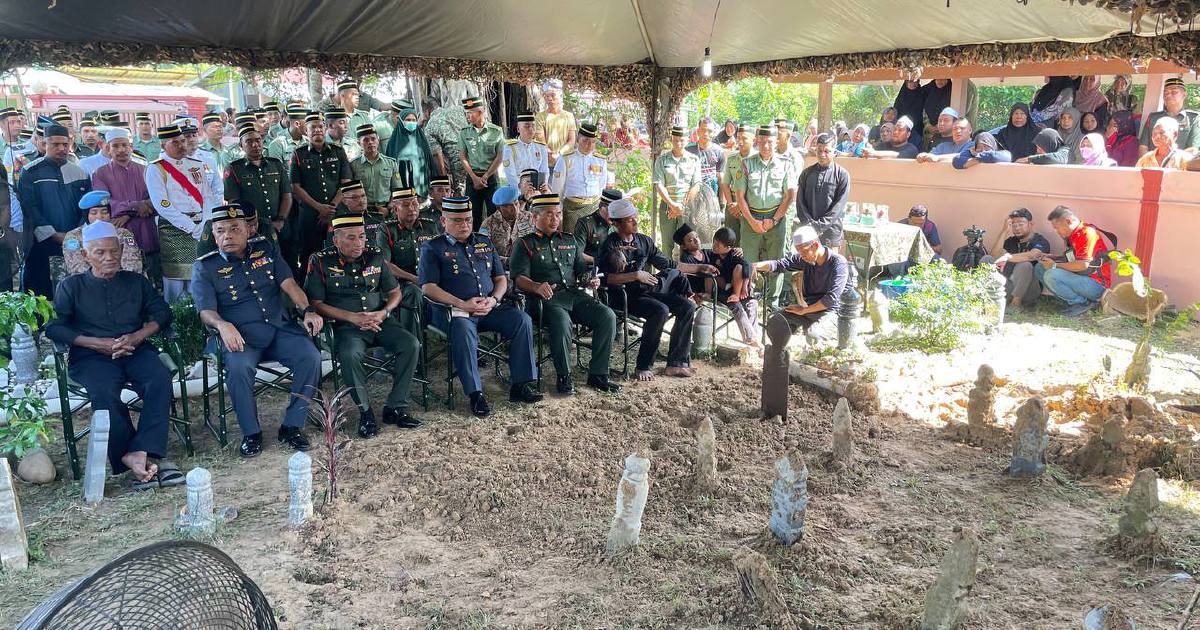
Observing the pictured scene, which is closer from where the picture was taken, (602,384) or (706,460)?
(706,460)

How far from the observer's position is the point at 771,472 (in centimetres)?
495

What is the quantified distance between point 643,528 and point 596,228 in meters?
3.37

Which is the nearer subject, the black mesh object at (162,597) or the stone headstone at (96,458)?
the black mesh object at (162,597)

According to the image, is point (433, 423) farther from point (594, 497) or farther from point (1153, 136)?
point (1153, 136)

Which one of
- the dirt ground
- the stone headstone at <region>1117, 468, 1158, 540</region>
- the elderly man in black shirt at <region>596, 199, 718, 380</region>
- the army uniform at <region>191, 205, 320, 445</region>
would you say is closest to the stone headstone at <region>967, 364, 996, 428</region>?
the dirt ground

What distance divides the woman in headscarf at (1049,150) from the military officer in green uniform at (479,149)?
6.03 meters

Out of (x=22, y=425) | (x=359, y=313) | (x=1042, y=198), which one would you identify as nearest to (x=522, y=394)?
(x=359, y=313)

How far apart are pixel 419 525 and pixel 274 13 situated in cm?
408

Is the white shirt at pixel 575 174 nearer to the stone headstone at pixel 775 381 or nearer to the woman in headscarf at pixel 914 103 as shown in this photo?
the stone headstone at pixel 775 381

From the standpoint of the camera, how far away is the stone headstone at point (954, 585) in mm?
3154

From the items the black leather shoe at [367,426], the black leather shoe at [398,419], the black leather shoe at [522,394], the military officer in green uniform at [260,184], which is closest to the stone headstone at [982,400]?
the black leather shoe at [522,394]

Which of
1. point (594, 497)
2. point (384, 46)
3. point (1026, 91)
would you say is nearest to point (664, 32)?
point (384, 46)

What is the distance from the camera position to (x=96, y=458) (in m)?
4.44

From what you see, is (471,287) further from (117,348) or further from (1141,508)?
(1141,508)
